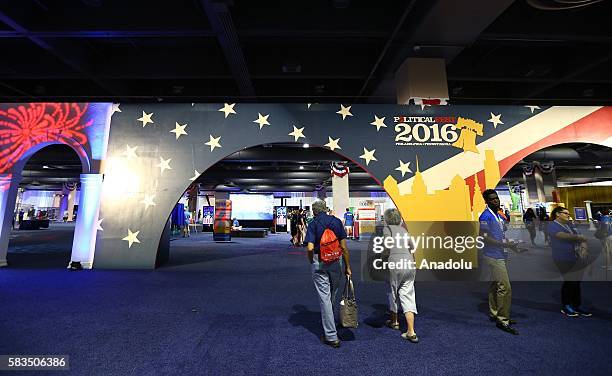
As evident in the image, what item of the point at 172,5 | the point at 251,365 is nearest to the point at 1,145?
the point at 172,5

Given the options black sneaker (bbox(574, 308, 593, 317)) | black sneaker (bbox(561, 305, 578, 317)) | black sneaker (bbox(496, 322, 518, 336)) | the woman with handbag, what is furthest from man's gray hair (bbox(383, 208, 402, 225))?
black sneaker (bbox(574, 308, 593, 317))

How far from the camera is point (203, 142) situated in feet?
22.5

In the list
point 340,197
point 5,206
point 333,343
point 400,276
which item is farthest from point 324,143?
point 340,197

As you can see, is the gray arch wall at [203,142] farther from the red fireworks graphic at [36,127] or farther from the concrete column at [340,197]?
the concrete column at [340,197]

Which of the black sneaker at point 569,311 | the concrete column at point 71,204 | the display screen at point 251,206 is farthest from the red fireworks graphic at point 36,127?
the concrete column at point 71,204

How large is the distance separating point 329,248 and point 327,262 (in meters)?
0.15

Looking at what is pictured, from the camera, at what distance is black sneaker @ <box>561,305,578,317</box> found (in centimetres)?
377

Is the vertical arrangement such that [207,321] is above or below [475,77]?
below

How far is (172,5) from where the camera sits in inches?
227

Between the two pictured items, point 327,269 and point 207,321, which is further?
point 207,321

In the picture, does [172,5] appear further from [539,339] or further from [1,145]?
[539,339]

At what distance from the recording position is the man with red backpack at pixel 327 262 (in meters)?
2.90

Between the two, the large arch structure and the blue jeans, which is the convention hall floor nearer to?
the blue jeans

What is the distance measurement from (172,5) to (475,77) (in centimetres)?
793
